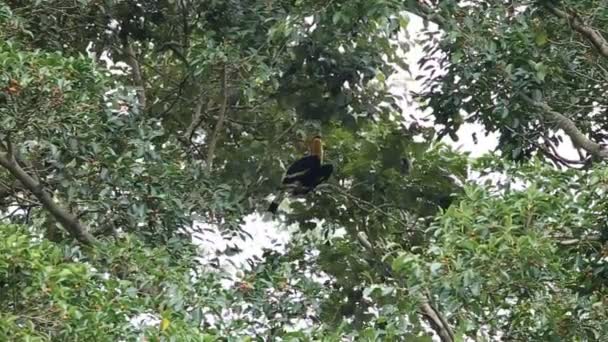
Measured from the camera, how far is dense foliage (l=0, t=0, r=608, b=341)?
3.14 m

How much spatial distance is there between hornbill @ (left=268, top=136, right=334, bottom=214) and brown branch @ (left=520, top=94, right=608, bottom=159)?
1.37 meters

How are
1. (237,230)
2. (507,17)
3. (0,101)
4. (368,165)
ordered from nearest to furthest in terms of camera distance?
(0,101) → (507,17) → (237,230) → (368,165)

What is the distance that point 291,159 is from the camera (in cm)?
552

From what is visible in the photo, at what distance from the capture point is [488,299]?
3.34 metres

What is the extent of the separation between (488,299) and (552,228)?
308 millimetres

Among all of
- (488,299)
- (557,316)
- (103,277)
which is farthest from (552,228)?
(103,277)

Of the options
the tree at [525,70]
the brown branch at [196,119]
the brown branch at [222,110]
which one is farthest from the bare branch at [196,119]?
the tree at [525,70]

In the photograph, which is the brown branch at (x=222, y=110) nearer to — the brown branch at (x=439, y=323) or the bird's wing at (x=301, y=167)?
the bird's wing at (x=301, y=167)

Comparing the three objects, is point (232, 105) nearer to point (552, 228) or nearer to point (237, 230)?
point (237, 230)

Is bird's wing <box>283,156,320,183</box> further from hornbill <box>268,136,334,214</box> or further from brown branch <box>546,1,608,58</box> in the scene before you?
brown branch <box>546,1,608,58</box>

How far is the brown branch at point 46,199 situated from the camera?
12.8ft

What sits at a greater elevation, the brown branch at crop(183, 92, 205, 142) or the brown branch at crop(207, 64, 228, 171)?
the brown branch at crop(183, 92, 205, 142)

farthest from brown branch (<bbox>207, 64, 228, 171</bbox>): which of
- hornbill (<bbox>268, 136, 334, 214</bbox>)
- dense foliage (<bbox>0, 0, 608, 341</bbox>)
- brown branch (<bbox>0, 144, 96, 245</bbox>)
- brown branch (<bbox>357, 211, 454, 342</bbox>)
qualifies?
brown branch (<bbox>357, 211, 454, 342</bbox>)

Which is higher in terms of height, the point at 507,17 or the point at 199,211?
the point at 507,17
